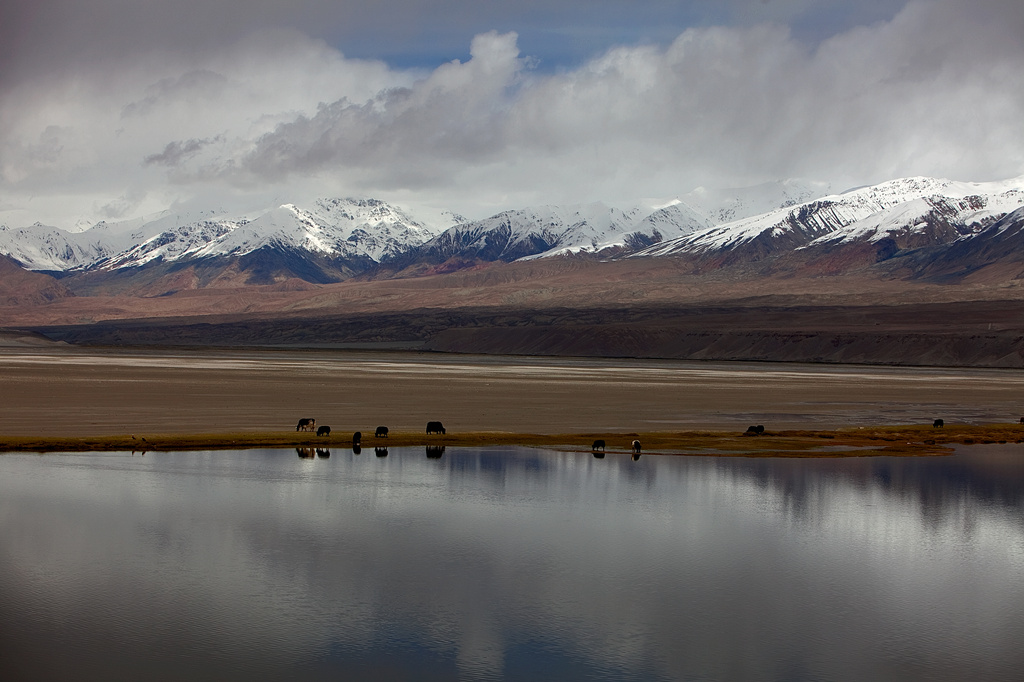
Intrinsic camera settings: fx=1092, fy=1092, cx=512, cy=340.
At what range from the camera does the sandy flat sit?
146ft

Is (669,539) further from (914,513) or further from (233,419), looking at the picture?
(233,419)

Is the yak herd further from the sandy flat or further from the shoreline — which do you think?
the sandy flat

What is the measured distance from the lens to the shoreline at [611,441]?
113 feet

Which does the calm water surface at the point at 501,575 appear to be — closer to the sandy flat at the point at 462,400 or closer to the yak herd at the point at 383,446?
the yak herd at the point at 383,446

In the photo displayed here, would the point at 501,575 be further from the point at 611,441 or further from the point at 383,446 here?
the point at 611,441

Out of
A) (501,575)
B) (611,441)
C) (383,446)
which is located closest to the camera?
(501,575)

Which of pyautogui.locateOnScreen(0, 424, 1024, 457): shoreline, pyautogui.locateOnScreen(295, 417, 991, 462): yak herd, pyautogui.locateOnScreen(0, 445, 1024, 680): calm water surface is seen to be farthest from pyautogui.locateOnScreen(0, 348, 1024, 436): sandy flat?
pyautogui.locateOnScreen(0, 445, 1024, 680): calm water surface

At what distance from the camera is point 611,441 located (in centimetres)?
3847

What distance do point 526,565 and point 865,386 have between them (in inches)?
2549

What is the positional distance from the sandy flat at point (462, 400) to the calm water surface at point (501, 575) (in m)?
14.6

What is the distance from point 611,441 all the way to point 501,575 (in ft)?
66.6

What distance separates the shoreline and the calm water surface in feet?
14.5

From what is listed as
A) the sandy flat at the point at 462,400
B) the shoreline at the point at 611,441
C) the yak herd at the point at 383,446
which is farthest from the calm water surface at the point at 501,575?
the sandy flat at the point at 462,400

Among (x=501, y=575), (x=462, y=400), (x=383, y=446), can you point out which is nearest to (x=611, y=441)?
(x=383, y=446)
